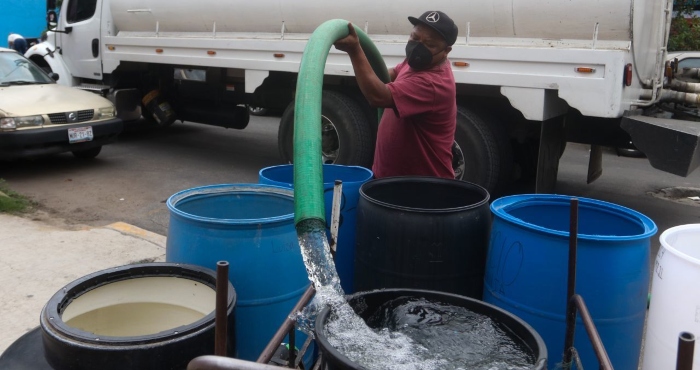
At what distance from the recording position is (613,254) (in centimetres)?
194

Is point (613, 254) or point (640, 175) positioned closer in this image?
point (613, 254)

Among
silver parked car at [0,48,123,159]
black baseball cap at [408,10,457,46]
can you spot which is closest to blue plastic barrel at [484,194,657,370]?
black baseball cap at [408,10,457,46]

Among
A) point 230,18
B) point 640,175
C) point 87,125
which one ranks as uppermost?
point 230,18

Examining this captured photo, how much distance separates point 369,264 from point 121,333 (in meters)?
0.94

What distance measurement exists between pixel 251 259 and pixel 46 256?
3.17 meters

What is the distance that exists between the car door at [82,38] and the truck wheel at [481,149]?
239 inches

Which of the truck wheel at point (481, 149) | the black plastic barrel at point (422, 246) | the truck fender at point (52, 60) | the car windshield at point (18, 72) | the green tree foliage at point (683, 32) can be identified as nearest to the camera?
the black plastic barrel at point (422, 246)

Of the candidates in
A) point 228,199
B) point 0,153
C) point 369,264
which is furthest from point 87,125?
point 369,264

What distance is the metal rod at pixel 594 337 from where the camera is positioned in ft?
4.91

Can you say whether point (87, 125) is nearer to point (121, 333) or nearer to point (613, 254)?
point (121, 333)

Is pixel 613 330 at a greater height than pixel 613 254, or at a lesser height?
lesser

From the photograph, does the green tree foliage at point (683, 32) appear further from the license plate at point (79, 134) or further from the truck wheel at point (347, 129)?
the license plate at point (79, 134)

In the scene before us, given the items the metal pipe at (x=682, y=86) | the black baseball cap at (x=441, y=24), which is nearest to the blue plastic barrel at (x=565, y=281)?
the black baseball cap at (x=441, y=24)

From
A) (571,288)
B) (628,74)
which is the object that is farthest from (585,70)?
(571,288)
